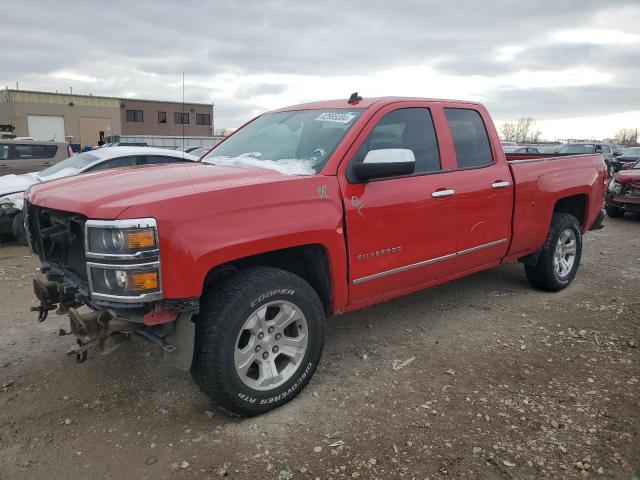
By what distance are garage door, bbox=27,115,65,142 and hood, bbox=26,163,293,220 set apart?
2415 inches

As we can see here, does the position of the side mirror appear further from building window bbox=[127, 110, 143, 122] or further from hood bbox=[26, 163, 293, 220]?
building window bbox=[127, 110, 143, 122]

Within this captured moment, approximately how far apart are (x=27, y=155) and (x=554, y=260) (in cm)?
1182

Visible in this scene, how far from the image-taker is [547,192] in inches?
200

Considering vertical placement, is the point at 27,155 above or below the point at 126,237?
above

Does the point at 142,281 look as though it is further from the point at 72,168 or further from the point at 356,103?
the point at 72,168

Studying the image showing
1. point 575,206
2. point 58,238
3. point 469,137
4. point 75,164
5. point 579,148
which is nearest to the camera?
point 58,238

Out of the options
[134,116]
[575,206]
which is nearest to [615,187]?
[575,206]

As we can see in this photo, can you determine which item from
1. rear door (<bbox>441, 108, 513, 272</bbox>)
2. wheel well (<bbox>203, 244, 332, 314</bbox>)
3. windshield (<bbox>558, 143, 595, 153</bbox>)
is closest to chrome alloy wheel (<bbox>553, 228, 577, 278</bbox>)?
rear door (<bbox>441, 108, 513, 272</bbox>)

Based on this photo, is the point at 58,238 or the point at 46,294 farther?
the point at 46,294

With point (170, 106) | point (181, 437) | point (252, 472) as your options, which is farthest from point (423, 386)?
point (170, 106)

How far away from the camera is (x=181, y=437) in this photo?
295 centimetres

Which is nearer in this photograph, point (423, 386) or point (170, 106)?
point (423, 386)

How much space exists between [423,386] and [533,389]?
74cm

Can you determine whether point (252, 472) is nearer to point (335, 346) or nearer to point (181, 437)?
point (181, 437)
